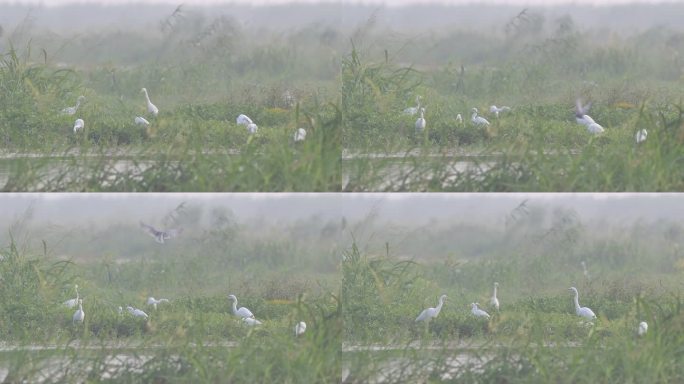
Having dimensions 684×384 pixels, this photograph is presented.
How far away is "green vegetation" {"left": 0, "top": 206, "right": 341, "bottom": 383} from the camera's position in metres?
8.65

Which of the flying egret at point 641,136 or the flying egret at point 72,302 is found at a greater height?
the flying egret at point 641,136

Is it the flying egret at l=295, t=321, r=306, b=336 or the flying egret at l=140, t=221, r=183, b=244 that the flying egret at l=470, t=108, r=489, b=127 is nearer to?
the flying egret at l=295, t=321, r=306, b=336

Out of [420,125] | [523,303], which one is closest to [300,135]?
[420,125]

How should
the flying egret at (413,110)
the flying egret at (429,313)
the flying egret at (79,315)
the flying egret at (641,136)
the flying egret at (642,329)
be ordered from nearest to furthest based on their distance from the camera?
1. the flying egret at (642,329)
2. the flying egret at (641,136)
3. the flying egret at (429,313)
4. the flying egret at (79,315)
5. the flying egret at (413,110)

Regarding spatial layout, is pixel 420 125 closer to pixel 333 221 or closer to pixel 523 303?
pixel 333 221

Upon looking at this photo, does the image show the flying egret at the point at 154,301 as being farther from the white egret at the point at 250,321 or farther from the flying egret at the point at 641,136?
the flying egret at the point at 641,136

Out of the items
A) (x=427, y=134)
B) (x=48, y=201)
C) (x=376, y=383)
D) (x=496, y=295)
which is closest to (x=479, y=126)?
(x=427, y=134)

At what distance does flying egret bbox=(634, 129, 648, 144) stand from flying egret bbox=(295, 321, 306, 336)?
1997 millimetres

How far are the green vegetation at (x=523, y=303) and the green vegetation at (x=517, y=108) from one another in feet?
1.10

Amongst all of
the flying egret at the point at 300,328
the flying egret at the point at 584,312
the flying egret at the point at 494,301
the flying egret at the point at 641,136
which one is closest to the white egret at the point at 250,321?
the flying egret at the point at 300,328

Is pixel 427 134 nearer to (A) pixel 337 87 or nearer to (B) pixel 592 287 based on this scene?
(A) pixel 337 87

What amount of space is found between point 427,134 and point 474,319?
1025 mm

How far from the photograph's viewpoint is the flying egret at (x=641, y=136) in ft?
29.0

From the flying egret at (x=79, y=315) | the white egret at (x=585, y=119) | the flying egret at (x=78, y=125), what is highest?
the white egret at (x=585, y=119)
